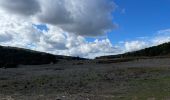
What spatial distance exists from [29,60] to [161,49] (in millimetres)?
61805

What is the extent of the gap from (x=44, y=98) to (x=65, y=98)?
1.38 m

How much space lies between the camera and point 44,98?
24000mm

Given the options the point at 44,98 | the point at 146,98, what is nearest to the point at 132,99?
the point at 146,98

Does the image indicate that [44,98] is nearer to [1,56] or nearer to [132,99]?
[132,99]

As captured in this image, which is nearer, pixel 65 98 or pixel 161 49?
pixel 65 98

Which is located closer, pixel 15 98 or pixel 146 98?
pixel 146 98

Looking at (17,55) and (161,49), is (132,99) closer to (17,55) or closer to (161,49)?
(17,55)

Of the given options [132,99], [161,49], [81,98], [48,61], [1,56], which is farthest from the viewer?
[161,49]

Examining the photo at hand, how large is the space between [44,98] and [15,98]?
1870 mm

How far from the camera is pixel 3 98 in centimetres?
2417

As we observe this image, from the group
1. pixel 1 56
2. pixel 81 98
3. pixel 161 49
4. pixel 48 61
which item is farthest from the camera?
pixel 161 49

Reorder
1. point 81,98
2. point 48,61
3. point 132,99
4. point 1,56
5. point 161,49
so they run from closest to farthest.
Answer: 1. point 132,99
2. point 81,98
3. point 48,61
4. point 1,56
5. point 161,49

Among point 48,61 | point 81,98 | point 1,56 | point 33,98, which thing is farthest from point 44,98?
point 1,56

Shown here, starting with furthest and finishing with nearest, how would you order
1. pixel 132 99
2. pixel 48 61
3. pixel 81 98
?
pixel 48 61
pixel 81 98
pixel 132 99
